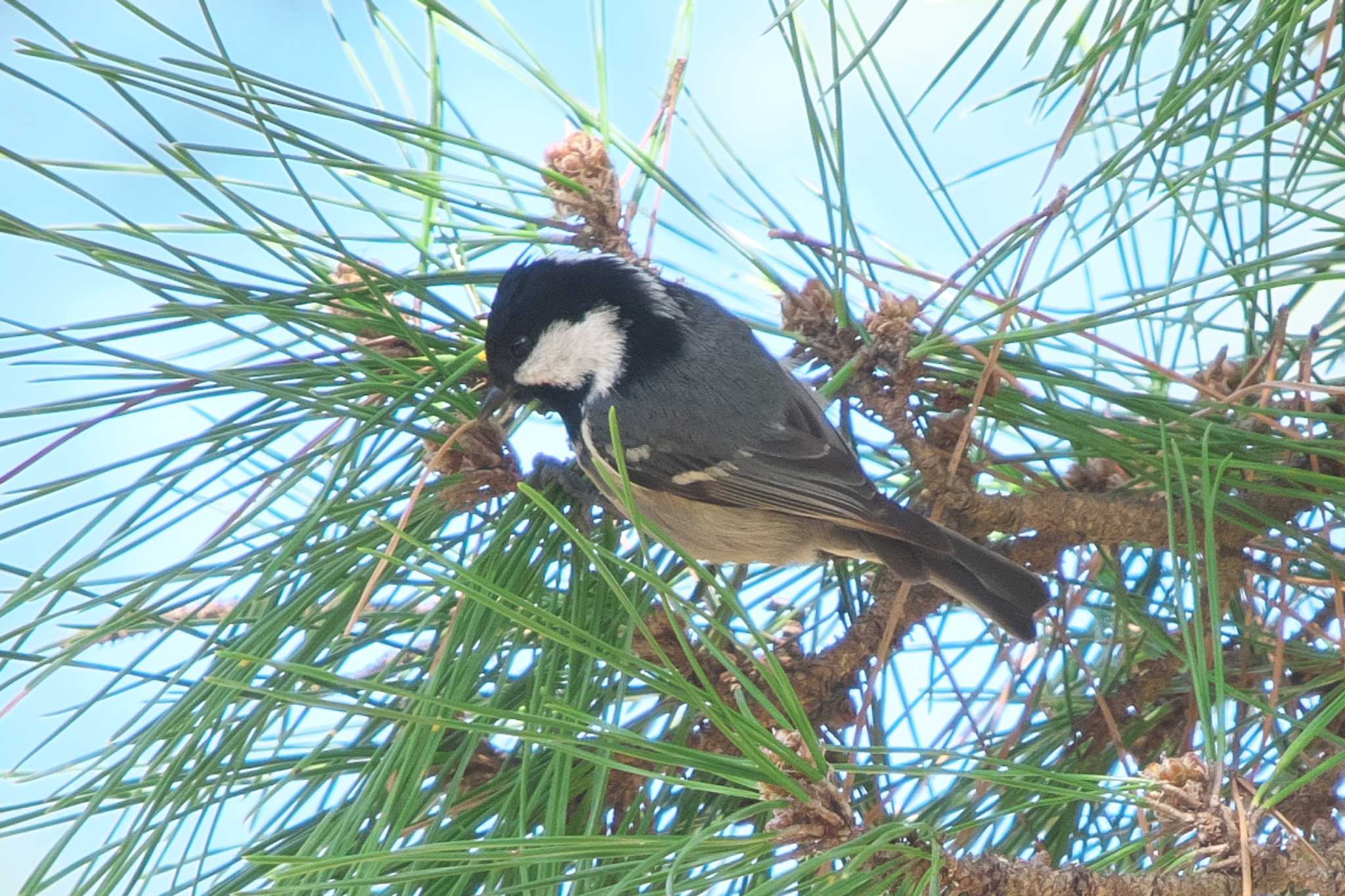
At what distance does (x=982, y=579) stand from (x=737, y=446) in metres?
0.30

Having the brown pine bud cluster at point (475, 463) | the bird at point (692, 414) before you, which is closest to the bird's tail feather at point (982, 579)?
the bird at point (692, 414)

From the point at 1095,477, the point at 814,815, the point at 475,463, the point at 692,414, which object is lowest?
the point at 814,815

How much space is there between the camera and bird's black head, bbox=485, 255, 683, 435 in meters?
1.04

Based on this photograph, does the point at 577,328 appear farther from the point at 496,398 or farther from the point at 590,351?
the point at 496,398

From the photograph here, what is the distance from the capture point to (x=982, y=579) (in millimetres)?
988

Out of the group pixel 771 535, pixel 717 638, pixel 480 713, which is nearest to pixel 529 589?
pixel 717 638

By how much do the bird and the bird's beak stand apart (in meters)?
0.03

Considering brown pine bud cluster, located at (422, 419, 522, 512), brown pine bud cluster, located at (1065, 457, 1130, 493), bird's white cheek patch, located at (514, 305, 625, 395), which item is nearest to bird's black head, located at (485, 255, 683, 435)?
bird's white cheek patch, located at (514, 305, 625, 395)

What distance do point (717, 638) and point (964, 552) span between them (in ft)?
0.66

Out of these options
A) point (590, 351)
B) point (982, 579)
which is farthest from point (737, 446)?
point (982, 579)

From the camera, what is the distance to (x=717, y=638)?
923mm

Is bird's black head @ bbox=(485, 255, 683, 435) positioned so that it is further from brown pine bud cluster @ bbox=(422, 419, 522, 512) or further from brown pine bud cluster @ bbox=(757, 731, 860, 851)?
brown pine bud cluster @ bbox=(757, 731, 860, 851)

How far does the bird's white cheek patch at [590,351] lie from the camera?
1207mm

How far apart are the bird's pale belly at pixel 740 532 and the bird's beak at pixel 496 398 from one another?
125 mm
